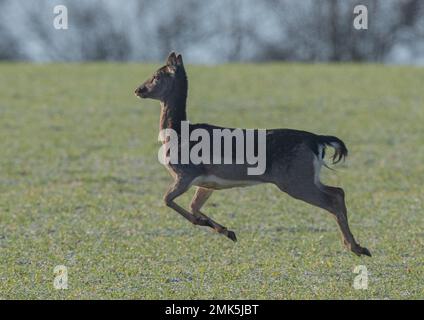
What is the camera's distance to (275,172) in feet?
30.6

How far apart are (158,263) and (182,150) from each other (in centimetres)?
106

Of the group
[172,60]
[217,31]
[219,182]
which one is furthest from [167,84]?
[217,31]

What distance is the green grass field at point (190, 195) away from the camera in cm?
918

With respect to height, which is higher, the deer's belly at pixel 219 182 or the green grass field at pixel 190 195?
the deer's belly at pixel 219 182

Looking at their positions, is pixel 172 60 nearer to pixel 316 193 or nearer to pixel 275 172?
pixel 275 172

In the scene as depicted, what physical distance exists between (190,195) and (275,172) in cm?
495

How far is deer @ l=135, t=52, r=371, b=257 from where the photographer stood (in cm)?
934

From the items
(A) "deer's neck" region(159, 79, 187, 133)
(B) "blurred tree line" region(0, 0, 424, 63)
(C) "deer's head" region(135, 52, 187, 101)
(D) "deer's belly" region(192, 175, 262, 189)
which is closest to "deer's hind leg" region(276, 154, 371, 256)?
(D) "deer's belly" region(192, 175, 262, 189)

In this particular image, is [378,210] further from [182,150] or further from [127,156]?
[127,156]

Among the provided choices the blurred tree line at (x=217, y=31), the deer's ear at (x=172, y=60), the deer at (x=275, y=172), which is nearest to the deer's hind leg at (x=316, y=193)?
the deer at (x=275, y=172)

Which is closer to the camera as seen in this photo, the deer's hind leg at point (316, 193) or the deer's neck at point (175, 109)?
the deer's hind leg at point (316, 193)

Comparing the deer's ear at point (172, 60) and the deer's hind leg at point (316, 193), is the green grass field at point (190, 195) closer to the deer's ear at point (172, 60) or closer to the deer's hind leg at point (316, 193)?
the deer's hind leg at point (316, 193)

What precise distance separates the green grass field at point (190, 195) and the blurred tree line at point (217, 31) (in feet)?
61.2

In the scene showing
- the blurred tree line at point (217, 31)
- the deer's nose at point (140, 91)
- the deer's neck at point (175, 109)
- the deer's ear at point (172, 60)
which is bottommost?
the blurred tree line at point (217, 31)
